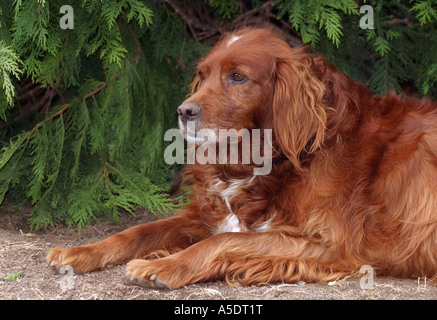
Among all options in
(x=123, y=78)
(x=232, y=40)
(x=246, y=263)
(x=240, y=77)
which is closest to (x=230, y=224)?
(x=246, y=263)

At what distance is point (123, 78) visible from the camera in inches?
174

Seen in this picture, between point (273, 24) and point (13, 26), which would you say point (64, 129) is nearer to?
point (13, 26)

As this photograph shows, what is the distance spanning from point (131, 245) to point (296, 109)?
3.83ft

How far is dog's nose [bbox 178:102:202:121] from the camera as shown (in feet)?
10.0

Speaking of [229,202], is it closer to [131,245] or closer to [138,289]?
[131,245]

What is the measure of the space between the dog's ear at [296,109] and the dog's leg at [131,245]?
0.80 metres

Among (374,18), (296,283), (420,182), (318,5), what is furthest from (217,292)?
(374,18)

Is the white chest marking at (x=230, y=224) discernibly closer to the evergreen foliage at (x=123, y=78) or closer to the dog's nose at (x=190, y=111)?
the dog's nose at (x=190, y=111)

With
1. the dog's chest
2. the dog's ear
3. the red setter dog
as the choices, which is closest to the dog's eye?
the red setter dog

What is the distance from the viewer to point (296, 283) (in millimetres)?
3027

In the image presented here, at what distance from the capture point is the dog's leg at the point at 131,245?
318 cm

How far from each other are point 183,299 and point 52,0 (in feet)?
7.21

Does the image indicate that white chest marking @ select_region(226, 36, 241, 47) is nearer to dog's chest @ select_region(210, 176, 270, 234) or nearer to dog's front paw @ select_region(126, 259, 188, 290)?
dog's chest @ select_region(210, 176, 270, 234)

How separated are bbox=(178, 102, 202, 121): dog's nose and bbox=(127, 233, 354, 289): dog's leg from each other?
62cm
